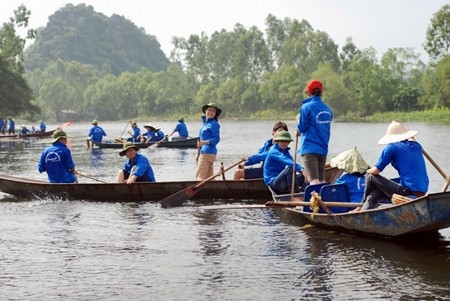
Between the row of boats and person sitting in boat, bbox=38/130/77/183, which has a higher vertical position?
person sitting in boat, bbox=38/130/77/183

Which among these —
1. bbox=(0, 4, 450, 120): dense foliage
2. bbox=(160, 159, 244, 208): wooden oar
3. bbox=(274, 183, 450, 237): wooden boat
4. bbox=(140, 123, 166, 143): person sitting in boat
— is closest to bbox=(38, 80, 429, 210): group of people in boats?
bbox=(274, 183, 450, 237): wooden boat

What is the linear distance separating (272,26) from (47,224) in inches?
4517

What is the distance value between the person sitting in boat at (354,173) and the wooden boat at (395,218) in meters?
0.60

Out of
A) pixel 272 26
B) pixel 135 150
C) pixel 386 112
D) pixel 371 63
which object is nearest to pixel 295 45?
pixel 272 26

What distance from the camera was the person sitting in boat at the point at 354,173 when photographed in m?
10.2

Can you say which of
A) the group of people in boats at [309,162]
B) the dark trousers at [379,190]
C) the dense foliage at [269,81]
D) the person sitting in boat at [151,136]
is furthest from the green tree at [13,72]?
the dark trousers at [379,190]

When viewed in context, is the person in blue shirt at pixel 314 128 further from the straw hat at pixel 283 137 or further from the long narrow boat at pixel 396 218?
the long narrow boat at pixel 396 218

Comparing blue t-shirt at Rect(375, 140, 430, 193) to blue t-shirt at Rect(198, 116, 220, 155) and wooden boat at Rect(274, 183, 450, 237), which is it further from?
blue t-shirt at Rect(198, 116, 220, 155)

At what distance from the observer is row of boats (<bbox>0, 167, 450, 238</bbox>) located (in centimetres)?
859

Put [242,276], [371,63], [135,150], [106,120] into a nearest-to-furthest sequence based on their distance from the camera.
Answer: [242,276], [135,150], [371,63], [106,120]

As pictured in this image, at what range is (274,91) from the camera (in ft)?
355

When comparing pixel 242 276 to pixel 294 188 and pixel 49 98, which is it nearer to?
pixel 294 188

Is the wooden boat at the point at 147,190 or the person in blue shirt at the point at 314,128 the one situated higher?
the person in blue shirt at the point at 314,128

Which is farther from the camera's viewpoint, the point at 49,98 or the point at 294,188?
the point at 49,98
